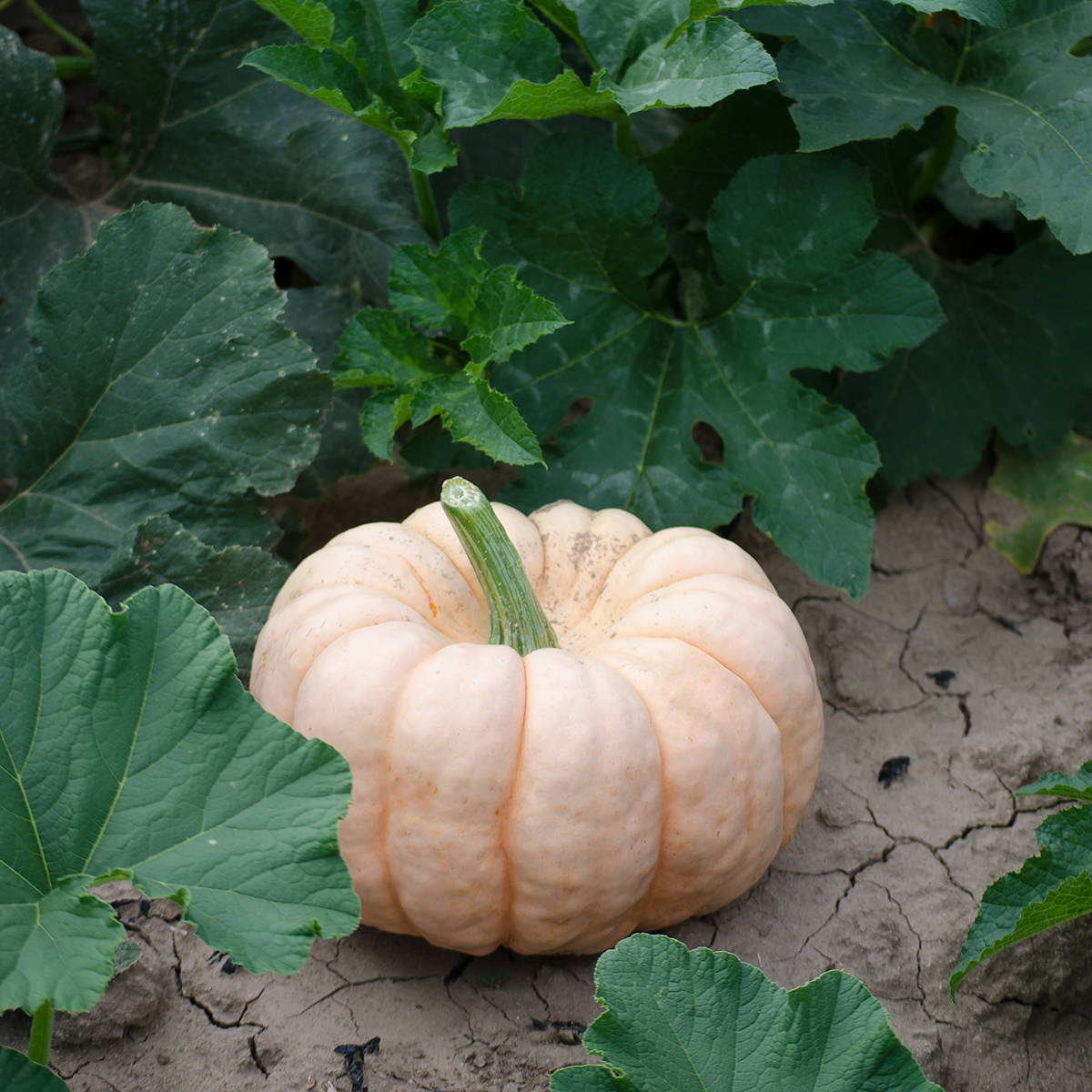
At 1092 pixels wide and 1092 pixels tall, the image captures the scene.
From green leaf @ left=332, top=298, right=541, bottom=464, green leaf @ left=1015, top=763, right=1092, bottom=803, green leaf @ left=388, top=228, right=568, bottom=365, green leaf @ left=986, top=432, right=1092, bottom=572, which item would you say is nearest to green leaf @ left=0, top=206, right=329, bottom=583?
green leaf @ left=332, top=298, right=541, bottom=464

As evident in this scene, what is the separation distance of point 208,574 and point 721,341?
1142 mm

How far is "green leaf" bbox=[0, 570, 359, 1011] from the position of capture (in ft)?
4.49

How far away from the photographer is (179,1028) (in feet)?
5.71

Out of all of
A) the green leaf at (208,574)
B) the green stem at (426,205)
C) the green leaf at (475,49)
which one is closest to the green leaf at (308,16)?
the green leaf at (475,49)

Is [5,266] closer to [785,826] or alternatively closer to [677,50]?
[677,50]

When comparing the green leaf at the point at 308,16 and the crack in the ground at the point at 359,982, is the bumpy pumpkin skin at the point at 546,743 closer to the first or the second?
the crack in the ground at the point at 359,982

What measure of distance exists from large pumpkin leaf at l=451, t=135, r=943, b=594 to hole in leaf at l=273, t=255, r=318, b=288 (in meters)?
0.76

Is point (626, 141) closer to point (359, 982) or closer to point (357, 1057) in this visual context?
point (359, 982)

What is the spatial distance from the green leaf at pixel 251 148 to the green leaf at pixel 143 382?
15.8 inches

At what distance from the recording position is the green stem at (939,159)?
8.43 feet

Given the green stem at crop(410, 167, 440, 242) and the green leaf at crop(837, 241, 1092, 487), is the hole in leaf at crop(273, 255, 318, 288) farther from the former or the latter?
the green leaf at crop(837, 241, 1092, 487)

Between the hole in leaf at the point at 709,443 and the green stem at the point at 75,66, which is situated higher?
the green stem at the point at 75,66

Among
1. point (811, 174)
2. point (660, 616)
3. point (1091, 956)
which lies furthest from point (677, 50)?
point (1091, 956)

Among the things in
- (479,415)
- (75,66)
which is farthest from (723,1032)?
(75,66)
